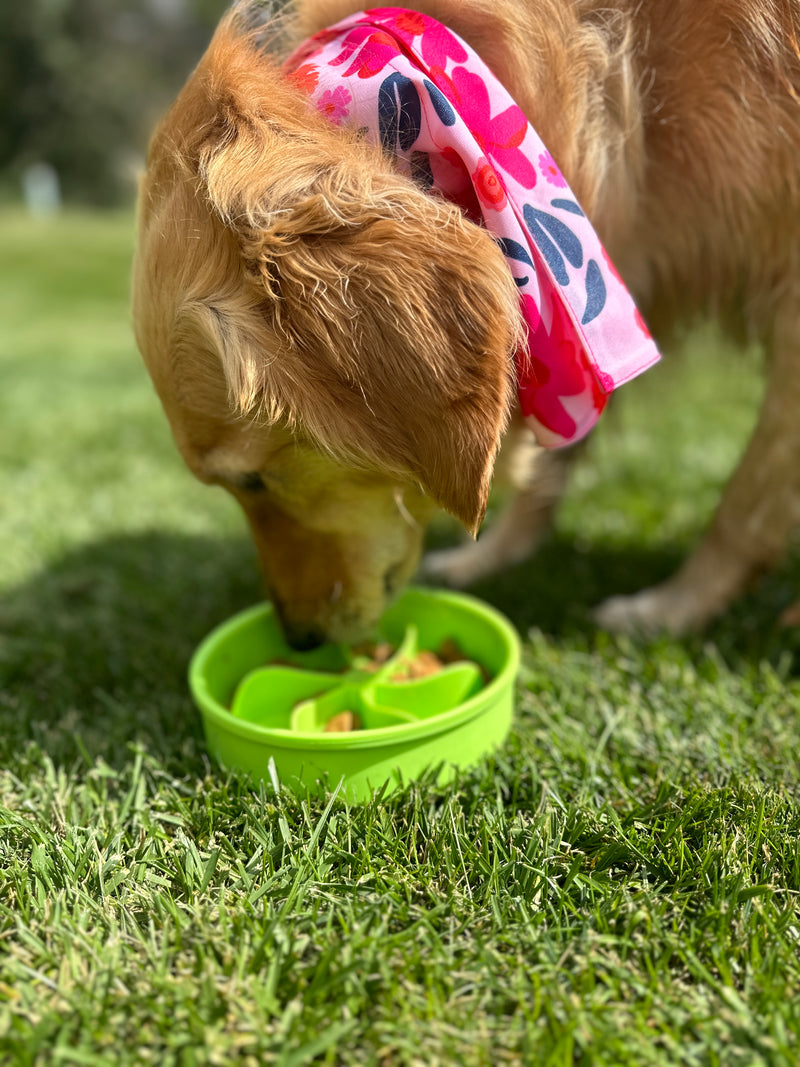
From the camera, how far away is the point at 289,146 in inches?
60.3

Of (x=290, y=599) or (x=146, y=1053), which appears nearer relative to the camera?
(x=146, y=1053)

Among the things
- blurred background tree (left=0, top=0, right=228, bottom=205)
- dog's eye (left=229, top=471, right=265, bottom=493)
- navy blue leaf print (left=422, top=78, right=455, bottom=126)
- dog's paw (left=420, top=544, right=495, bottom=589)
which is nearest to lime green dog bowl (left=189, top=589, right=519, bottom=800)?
dog's eye (left=229, top=471, right=265, bottom=493)

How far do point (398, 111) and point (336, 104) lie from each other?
15cm

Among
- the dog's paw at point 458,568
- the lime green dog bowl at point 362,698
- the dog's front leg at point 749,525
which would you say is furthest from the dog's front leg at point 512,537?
the lime green dog bowl at point 362,698

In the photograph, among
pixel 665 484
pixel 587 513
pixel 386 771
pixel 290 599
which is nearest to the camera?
pixel 386 771

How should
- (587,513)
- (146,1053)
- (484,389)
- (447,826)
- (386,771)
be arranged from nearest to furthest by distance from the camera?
1. (146,1053)
2. (484,389)
3. (447,826)
4. (386,771)
5. (587,513)

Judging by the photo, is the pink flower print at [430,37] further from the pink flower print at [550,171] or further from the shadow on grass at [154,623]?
the shadow on grass at [154,623]

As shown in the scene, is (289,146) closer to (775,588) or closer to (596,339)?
(596,339)

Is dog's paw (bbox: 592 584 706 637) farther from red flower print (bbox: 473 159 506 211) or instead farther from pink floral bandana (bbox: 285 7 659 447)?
red flower print (bbox: 473 159 506 211)

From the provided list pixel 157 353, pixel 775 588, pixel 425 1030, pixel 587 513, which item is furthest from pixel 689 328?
pixel 425 1030

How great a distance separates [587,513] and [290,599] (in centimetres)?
169

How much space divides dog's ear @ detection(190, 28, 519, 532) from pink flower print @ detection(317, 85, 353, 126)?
5cm

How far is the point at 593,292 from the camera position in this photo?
5.46ft

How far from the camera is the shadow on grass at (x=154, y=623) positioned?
2076mm
